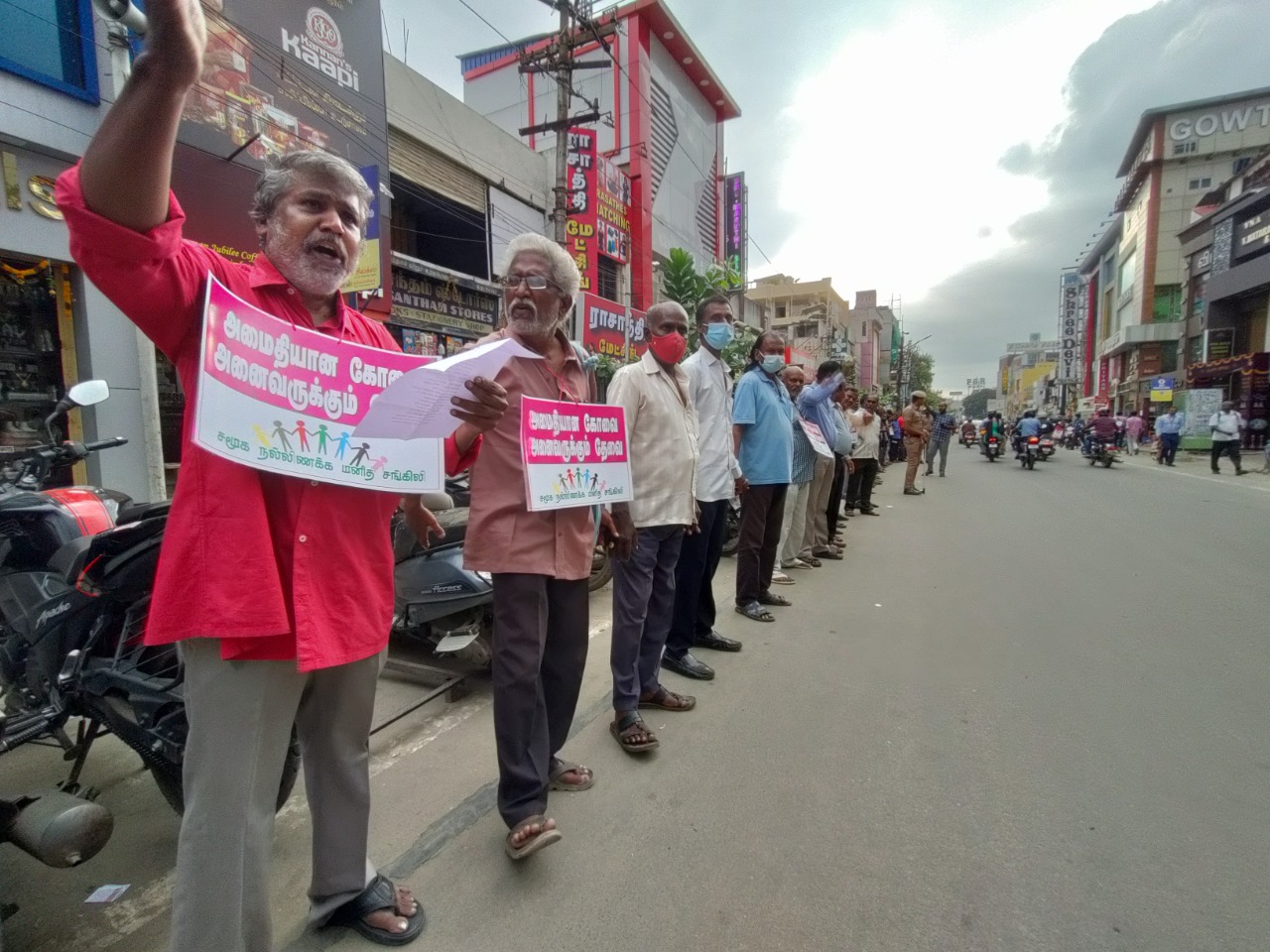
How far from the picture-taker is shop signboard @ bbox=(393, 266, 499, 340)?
1038 cm

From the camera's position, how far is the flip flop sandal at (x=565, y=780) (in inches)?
92.0

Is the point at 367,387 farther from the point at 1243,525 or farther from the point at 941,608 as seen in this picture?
the point at 1243,525

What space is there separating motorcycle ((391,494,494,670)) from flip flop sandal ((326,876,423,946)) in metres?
1.40

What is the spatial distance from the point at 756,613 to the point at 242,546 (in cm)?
354

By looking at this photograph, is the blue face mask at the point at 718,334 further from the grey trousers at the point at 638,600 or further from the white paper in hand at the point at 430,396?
the white paper in hand at the point at 430,396

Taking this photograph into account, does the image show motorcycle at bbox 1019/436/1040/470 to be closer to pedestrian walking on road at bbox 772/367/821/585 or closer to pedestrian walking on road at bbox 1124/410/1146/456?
pedestrian walking on road at bbox 1124/410/1146/456

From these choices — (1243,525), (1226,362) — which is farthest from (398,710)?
(1226,362)

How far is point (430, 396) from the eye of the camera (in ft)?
4.77

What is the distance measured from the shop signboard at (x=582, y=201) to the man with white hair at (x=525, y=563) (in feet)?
37.9

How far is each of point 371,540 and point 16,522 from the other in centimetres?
180

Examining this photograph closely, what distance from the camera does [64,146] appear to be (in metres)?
6.02

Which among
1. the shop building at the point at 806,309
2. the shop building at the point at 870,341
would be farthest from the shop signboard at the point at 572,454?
the shop building at the point at 870,341

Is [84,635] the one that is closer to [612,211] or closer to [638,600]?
[638,600]

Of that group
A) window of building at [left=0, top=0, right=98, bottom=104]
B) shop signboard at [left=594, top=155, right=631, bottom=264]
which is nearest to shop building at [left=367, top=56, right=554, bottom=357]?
shop signboard at [left=594, top=155, right=631, bottom=264]
